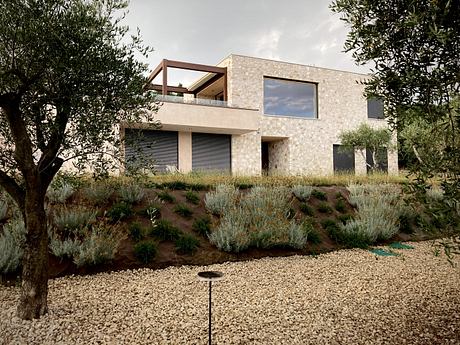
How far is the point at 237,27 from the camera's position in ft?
37.1

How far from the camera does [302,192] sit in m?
8.52

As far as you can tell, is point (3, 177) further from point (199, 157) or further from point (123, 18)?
point (199, 157)

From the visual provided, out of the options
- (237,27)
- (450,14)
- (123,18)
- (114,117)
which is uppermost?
(237,27)

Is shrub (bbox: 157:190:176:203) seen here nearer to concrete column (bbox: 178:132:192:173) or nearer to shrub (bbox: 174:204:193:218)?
shrub (bbox: 174:204:193:218)

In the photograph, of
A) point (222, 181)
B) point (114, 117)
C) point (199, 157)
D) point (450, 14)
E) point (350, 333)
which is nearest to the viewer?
point (450, 14)

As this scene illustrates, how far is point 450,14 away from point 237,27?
9839mm

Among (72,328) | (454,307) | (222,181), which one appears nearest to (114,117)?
(72,328)

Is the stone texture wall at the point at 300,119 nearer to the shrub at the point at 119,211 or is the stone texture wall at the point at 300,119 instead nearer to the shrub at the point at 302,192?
the shrub at the point at 302,192

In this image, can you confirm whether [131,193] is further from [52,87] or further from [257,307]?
[257,307]

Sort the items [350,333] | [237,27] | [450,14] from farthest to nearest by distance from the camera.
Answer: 1. [237,27]
2. [350,333]
3. [450,14]

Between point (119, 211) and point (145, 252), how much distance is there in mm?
1240

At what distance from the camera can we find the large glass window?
2153 centimetres

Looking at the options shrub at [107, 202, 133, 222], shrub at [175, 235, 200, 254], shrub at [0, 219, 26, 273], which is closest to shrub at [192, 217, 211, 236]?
shrub at [175, 235, 200, 254]

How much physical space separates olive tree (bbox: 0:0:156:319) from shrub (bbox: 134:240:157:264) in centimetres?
201
